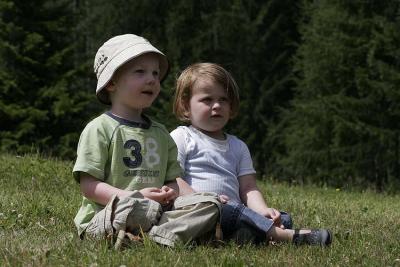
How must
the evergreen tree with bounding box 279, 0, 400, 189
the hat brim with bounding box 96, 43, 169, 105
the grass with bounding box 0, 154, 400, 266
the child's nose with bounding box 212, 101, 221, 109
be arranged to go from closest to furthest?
the grass with bounding box 0, 154, 400, 266 < the hat brim with bounding box 96, 43, 169, 105 < the child's nose with bounding box 212, 101, 221, 109 < the evergreen tree with bounding box 279, 0, 400, 189

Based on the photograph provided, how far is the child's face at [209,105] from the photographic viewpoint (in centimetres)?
555

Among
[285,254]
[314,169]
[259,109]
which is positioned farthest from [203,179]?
[259,109]

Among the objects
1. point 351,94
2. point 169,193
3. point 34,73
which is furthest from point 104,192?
point 351,94

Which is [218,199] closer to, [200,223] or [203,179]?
[200,223]

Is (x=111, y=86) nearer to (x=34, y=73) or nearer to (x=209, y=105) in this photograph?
(x=209, y=105)

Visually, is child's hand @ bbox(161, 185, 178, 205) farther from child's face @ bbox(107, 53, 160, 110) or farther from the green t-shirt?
child's face @ bbox(107, 53, 160, 110)

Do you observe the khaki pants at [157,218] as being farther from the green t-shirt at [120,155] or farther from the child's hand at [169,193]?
the green t-shirt at [120,155]

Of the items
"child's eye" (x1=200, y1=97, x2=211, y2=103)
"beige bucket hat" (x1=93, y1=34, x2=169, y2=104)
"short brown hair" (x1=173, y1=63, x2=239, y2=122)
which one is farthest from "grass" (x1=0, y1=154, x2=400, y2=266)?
"child's eye" (x1=200, y1=97, x2=211, y2=103)

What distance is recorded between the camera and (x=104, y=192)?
14.9ft

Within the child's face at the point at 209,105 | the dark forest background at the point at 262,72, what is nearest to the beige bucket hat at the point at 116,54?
the child's face at the point at 209,105

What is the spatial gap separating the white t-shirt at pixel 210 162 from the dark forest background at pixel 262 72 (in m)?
10.8

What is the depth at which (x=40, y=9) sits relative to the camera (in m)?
21.2

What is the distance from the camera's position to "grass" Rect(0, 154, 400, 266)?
3.92 m

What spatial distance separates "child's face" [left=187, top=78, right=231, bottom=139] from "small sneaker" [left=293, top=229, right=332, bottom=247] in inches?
42.0
